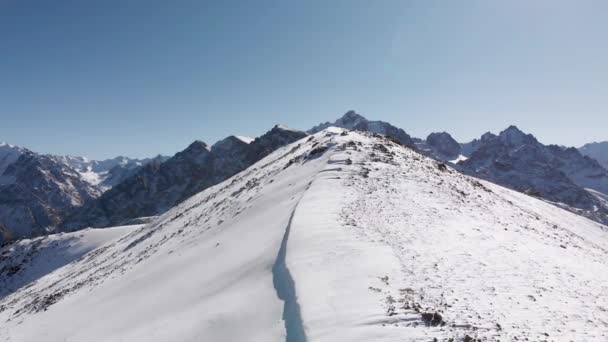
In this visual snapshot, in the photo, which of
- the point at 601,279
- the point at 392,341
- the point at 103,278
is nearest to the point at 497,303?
the point at 392,341

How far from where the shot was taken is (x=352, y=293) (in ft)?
33.0

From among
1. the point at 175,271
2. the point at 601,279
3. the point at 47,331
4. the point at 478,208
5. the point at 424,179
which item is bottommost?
the point at 47,331

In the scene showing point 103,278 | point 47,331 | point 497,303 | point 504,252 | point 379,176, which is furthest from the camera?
point 103,278

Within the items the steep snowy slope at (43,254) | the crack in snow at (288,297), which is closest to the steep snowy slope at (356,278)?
the crack in snow at (288,297)

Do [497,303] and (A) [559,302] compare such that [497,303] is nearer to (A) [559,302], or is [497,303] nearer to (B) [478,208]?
(A) [559,302]

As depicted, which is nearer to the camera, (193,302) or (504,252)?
(193,302)

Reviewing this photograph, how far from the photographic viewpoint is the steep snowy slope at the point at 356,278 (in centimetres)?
880

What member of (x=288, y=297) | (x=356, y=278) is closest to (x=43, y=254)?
(x=288, y=297)

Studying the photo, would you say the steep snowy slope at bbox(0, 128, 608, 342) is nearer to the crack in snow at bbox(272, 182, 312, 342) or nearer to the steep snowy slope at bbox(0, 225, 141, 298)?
the crack in snow at bbox(272, 182, 312, 342)

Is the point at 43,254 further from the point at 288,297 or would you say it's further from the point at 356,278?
the point at 356,278

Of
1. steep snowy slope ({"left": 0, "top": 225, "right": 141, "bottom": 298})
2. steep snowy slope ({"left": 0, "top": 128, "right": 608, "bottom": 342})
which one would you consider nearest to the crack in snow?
steep snowy slope ({"left": 0, "top": 128, "right": 608, "bottom": 342})

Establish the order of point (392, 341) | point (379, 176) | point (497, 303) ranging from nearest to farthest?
1. point (392, 341)
2. point (497, 303)
3. point (379, 176)

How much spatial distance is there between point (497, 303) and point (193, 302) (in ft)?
33.6

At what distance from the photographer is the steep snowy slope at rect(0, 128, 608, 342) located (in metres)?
8.80
